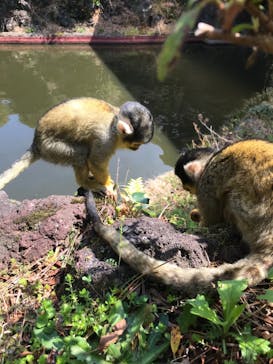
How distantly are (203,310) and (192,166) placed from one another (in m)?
1.51

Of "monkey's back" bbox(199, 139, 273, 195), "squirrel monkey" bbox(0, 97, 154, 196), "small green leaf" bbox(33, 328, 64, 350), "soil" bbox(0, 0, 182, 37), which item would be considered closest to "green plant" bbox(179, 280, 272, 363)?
"small green leaf" bbox(33, 328, 64, 350)

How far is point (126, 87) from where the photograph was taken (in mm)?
11320

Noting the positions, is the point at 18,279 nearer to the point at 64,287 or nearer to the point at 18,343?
the point at 64,287

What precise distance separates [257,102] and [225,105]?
1.06 meters

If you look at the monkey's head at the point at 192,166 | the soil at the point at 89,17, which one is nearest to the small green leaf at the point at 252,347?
the monkey's head at the point at 192,166

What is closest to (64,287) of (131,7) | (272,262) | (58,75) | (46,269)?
(46,269)

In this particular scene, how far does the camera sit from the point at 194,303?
79.0 inches

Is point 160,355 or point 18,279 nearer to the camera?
point 160,355

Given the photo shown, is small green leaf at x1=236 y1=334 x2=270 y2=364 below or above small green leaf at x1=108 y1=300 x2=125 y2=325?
below

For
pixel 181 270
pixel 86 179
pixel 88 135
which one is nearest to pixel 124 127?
pixel 88 135

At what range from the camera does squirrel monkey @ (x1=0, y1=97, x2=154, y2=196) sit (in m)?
4.04

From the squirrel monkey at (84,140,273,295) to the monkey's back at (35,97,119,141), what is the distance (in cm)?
111

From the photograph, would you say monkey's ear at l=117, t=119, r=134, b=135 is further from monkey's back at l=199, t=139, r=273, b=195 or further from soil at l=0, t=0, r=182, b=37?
soil at l=0, t=0, r=182, b=37

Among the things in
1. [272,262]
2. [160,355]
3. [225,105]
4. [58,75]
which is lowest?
[58,75]
